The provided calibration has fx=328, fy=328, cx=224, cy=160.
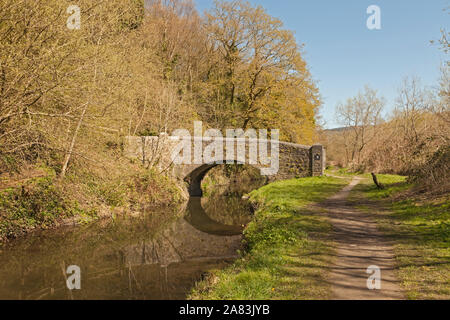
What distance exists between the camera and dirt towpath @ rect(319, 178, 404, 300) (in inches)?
174

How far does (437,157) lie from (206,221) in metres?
8.25

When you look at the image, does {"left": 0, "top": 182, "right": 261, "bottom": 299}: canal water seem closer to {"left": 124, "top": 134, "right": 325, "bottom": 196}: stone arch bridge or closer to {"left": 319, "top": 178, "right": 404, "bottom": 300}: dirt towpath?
{"left": 319, "top": 178, "right": 404, "bottom": 300}: dirt towpath

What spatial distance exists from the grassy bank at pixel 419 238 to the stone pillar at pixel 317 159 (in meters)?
6.86

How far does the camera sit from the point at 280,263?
19.1ft

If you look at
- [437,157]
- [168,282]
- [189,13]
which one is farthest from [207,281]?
[189,13]

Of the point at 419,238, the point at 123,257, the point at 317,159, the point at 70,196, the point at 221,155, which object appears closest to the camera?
the point at 419,238

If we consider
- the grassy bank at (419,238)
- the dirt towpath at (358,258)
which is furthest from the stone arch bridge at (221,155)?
the dirt towpath at (358,258)

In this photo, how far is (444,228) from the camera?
6.97 m

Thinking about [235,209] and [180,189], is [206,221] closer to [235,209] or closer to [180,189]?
[235,209]

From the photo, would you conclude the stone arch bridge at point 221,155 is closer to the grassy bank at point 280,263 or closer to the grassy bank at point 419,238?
the grassy bank at point 419,238

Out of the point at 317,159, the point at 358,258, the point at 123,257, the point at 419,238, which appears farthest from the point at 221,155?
the point at 358,258

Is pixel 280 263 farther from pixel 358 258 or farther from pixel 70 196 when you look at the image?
pixel 70 196

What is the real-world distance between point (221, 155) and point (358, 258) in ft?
41.4

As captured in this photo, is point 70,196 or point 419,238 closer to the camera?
point 419,238
